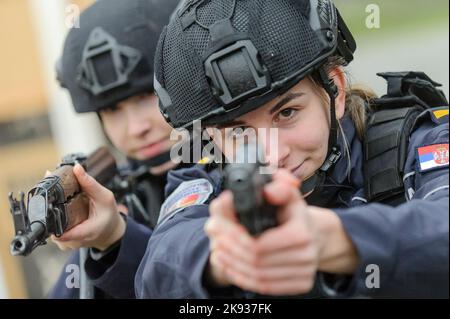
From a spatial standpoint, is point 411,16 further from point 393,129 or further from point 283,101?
point 283,101

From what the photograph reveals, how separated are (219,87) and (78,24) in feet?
3.56

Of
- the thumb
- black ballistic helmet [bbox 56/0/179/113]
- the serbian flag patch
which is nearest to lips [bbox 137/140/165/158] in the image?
black ballistic helmet [bbox 56/0/179/113]

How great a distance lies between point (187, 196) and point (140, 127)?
2.27ft

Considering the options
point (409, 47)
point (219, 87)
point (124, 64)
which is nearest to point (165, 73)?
point (219, 87)

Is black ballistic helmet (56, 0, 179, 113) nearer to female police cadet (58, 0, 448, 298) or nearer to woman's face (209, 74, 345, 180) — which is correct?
female police cadet (58, 0, 448, 298)

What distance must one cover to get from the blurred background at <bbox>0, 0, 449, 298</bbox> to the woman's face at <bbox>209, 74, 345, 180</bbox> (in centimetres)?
336

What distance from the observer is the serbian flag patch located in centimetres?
137

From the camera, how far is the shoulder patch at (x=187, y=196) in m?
1.57

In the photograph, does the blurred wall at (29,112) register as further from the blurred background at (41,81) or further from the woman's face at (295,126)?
the woman's face at (295,126)

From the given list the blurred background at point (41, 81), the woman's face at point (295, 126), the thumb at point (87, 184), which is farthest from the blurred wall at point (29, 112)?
the woman's face at point (295, 126)

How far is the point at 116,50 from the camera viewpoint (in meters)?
2.26

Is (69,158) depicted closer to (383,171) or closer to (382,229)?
(383,171)

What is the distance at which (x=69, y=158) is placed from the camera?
1903mm

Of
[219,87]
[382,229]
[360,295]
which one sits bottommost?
[360,295]
